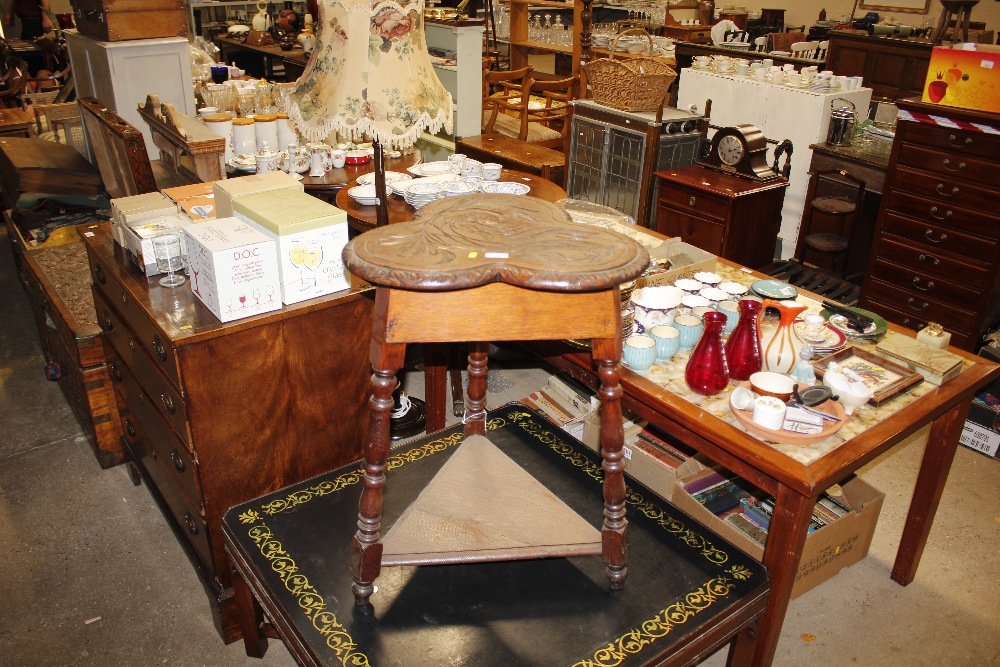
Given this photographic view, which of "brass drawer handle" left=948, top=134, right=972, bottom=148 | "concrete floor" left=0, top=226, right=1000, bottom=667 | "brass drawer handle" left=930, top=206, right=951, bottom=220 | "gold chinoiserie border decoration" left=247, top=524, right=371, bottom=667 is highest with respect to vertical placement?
"brass drawer handle" left=948, top=134, right=972, bottom=148

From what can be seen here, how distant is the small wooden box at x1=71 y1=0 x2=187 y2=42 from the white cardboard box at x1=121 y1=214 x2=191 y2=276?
2.64m

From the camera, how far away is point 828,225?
5.10 meters

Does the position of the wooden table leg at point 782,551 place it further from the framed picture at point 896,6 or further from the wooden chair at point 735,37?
the framed picture at point 896,6

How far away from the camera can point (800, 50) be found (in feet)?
28.3

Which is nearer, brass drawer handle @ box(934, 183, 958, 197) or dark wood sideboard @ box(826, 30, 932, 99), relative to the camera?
brass drawer handle @ box(934, 183, 958, 197)

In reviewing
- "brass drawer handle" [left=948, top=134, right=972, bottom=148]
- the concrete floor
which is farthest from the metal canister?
the concrete floor

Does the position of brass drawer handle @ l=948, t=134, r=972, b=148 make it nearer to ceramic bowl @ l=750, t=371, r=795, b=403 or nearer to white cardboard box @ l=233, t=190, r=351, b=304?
ceramic bowl @ l=750, t=371, r=795, b=403

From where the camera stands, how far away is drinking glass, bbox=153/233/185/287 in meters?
2.37

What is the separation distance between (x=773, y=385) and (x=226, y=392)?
154 centimetres

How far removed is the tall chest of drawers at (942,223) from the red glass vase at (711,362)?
96.7 inches

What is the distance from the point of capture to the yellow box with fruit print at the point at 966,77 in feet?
11.8

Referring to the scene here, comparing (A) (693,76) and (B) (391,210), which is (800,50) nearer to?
(A) (693,76)

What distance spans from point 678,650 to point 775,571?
416 mm

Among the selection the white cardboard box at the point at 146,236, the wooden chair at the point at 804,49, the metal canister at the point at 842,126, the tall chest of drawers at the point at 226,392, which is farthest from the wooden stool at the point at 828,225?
the wooden chair at the point at 804,49
